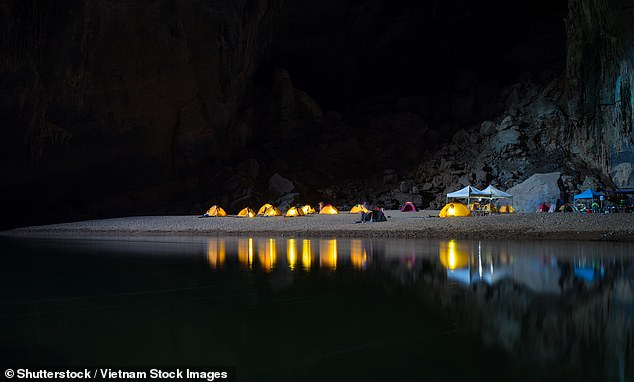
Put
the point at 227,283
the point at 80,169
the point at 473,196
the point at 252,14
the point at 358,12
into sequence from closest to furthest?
the point at 227,283 → the point at 473,196 → the point at 80,169 → the point at 252,14 → the point at 358,12

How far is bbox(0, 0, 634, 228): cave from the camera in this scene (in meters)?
29.0

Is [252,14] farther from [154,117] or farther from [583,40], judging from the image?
[583,40]

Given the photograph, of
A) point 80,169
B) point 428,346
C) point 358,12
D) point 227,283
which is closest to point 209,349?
point 428,346

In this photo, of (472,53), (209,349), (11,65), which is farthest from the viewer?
(472,53)

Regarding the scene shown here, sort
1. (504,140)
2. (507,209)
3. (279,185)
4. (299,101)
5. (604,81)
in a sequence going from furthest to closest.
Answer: (299,101) → (504,140) → (279,185) → (604,81) → (507,209)

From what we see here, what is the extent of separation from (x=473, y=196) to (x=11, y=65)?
26.5 m

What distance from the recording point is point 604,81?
3198cm

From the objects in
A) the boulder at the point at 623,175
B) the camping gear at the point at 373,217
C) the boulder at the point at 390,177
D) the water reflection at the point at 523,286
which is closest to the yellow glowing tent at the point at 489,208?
the camping gear at the point at 373,217

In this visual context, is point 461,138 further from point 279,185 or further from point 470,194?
point 470,194

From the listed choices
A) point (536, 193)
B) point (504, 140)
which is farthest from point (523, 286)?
point (504, 140)

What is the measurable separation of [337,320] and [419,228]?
53.6 ft

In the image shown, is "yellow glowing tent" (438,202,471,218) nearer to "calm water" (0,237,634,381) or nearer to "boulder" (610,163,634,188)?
"boulder" (610,163,634,188)

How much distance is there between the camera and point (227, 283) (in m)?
7.45

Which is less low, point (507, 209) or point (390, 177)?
point (390, 177)
